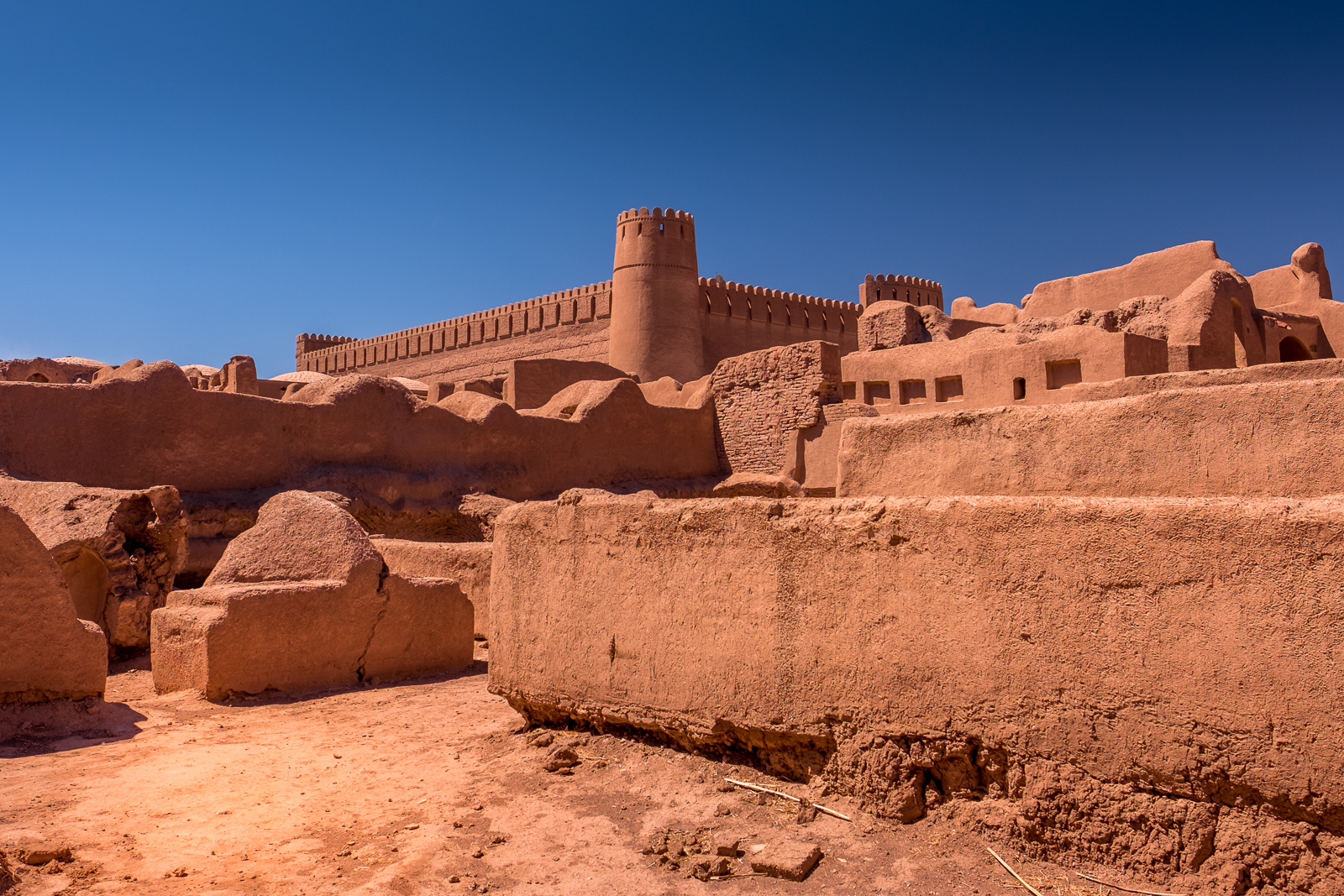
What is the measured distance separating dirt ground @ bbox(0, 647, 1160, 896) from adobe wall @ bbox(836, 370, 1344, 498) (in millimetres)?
1252

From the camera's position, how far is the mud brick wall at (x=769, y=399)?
13.7 meters

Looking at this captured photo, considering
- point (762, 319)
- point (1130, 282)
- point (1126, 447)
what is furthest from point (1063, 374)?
point (762, 319)

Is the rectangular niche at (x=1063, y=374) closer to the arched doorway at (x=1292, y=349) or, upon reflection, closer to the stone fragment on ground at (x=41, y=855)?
the arched doorway at (x=1292, y=349)

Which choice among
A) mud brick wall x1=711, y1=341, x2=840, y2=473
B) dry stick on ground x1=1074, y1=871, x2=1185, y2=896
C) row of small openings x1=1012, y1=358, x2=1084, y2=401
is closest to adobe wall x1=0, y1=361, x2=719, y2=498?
mud brick wall x1=711, y1=341, x2=840, y2=473

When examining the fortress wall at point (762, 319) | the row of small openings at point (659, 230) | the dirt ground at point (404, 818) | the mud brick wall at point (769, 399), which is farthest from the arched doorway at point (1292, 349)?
the row of small openings at point (659, 230)

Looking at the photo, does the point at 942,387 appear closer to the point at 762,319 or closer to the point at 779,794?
the point at 779,794

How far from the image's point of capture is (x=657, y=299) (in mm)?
26578

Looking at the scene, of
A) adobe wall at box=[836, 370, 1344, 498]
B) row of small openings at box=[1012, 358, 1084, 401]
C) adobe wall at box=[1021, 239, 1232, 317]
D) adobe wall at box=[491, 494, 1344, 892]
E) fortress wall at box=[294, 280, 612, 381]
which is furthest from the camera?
fortress wall at box=[294, 280, 612, 381]

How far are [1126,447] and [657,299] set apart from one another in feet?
78.0

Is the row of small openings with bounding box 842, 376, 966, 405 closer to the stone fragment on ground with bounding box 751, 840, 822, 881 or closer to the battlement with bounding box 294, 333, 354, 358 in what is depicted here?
the stone fragment on ground with bounding box 751, 840, 822, 881

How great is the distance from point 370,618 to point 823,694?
3.43 m

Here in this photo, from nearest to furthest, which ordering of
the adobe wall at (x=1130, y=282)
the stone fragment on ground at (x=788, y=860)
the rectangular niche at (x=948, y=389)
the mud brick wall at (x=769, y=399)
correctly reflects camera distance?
the stone fragment on ground at (x=788, y=860)
the rectangular niche at (x=948, y=389)
the mud brick wall at (x=769, y=399)
the adobe wall at (x=1130, y=282)

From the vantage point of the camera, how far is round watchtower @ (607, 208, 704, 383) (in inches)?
1038

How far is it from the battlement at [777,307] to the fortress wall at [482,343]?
3.15m
